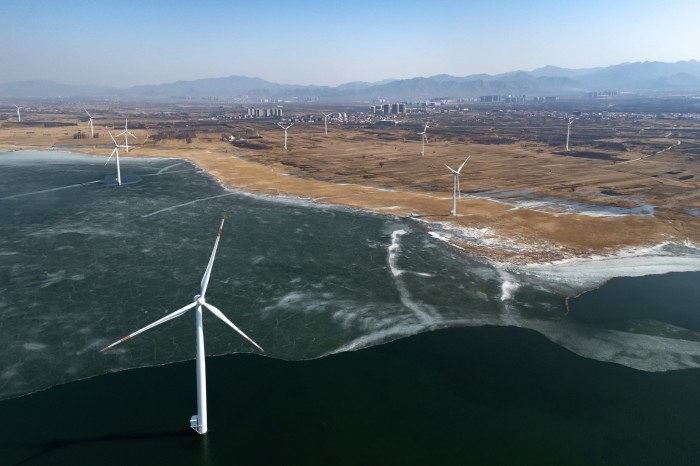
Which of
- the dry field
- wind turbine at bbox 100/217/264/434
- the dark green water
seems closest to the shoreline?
the dry field

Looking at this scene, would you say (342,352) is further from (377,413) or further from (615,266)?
(615,266)

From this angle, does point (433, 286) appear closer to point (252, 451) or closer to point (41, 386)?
point (252, 451)

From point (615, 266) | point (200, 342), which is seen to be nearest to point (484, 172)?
point (615, 266)

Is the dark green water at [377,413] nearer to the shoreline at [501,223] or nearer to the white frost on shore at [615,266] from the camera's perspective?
the white frost on shore at [615,266]

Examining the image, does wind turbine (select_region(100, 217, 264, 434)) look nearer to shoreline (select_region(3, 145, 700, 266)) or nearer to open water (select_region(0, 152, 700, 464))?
open water (select_region(0, 152, 700, 464))

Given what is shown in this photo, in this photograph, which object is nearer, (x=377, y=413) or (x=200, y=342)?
(x=200, y=342)

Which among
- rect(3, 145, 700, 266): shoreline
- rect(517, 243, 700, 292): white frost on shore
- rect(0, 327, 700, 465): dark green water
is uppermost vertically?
rect(3, 145, 700, 266): shoreline

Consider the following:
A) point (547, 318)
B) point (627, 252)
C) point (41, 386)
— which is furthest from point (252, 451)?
point (627, 252)
